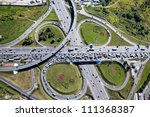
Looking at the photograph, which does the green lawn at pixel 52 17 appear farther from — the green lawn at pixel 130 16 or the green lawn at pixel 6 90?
the green lawn at pixel 6 90

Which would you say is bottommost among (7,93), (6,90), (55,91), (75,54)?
(55,91)

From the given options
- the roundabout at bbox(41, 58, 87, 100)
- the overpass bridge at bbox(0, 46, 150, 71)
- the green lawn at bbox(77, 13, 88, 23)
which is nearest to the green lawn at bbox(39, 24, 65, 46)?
the overpass bridge at bbox(0, 46, 150, 71)

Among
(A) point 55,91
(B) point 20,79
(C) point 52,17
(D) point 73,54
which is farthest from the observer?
(C) point 52,17

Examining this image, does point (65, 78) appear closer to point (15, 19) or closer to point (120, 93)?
point (120, 93)

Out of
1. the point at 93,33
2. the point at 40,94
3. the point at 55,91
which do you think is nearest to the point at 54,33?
the point at 93,33

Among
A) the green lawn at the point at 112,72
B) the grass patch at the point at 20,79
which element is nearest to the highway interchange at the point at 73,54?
the green lawn at the point at 112,72

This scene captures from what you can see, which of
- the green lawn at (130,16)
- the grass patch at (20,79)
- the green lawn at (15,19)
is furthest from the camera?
the green lawn at (130,16)
